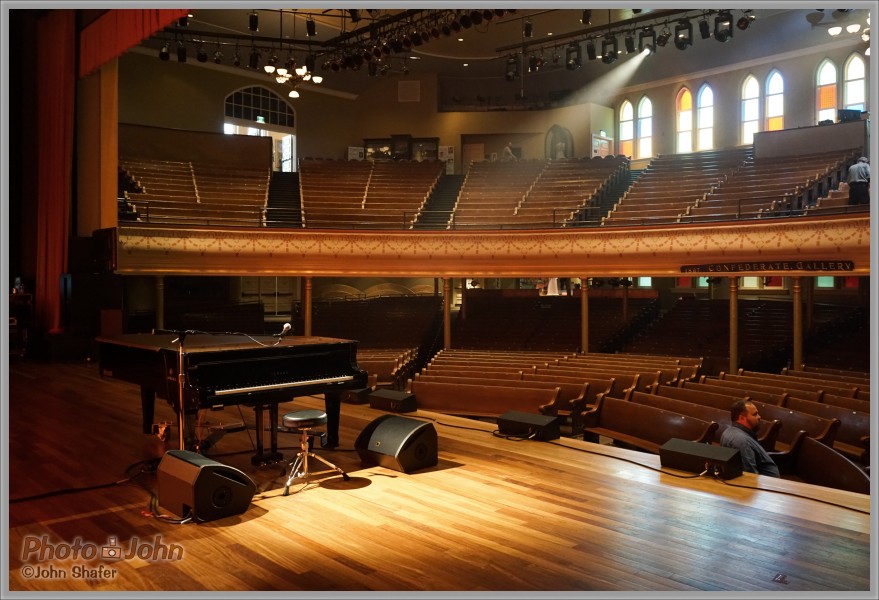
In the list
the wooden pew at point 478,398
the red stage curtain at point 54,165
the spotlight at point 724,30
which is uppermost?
the spotlight at point 724,30

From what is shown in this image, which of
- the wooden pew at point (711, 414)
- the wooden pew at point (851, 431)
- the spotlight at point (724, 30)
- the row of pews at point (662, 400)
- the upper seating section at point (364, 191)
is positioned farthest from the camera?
the upper seating section at point (364, 191)

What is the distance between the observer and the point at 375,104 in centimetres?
2128

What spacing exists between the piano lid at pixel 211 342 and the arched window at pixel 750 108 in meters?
16.3

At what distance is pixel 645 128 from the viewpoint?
20.2m

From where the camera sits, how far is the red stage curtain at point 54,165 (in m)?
10.7

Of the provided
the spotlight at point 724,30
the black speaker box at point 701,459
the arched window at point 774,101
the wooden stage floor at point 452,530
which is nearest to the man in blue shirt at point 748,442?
the black speaker box at point 701,459

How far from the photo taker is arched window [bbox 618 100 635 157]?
20.5 m

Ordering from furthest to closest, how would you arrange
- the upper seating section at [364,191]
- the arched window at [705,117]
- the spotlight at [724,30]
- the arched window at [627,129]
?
the arched window at [627,129]
the arched window at [705,117]
the upper seating section at [364,191]
the spotlight at [724,30]

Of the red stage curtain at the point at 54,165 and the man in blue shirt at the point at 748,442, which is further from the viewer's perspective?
the red stage curtain at the point at 54,165

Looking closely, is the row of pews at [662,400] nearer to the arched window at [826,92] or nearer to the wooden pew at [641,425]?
the wooden pew at [641,425]

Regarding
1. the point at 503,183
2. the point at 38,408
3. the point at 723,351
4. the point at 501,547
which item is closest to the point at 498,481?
the point at 501,547

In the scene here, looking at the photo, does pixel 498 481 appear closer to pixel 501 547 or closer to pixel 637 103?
pixel 501 547

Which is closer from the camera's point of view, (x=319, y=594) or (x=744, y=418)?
(x=319, y=594)

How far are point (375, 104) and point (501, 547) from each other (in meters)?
19.2
